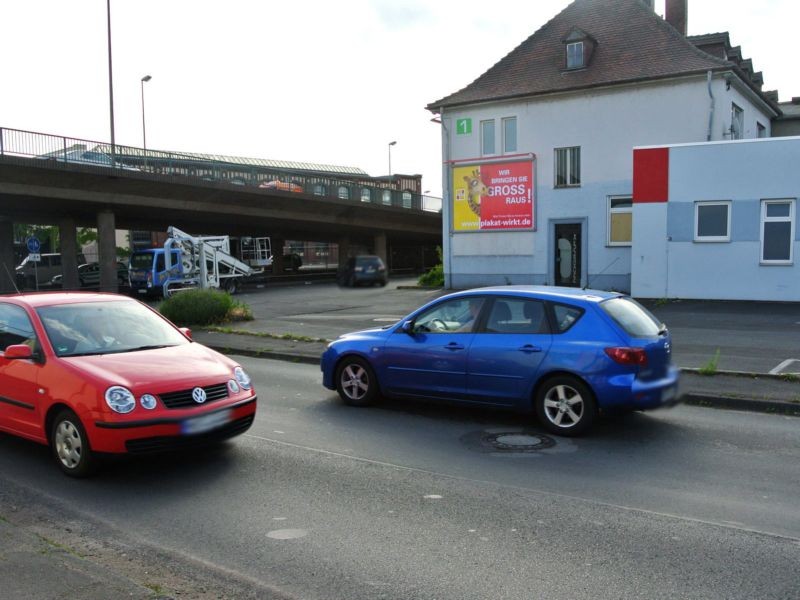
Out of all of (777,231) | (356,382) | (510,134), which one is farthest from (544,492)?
(510,134)

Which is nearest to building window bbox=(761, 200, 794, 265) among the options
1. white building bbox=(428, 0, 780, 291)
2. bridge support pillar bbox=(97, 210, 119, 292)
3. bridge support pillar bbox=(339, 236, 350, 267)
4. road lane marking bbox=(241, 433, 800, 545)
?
white building bbox=(428, 0, 780, 291)

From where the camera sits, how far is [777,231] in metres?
19.8

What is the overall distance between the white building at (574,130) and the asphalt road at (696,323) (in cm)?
441

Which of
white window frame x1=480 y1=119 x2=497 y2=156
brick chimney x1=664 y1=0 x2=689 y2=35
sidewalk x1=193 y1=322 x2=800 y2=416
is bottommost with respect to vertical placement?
sidewalk x1=193 y1=322 x2=800 y2=416

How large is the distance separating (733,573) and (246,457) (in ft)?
13.8

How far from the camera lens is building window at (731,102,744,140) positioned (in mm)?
25172

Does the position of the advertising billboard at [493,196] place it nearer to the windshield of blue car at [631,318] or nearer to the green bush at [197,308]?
the green bush at [197,308]

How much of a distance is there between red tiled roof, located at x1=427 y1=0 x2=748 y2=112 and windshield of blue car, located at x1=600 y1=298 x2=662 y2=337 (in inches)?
757

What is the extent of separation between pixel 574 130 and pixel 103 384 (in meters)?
23.8

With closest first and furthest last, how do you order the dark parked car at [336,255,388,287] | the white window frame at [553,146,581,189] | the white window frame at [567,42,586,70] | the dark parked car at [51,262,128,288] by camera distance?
the white window frame at [553,146,581,189] → the white window frame at [567,42,586,70] → the dark parked car at [336,255,388,287] → the dark parked car at [51,262,128,288]

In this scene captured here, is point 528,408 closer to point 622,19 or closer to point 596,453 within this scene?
point 596,453

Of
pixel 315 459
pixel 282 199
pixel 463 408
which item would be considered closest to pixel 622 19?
pixel 282 199

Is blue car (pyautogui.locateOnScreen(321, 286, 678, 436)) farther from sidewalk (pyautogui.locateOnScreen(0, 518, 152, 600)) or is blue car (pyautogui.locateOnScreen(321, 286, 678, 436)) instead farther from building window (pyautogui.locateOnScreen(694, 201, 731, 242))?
building window (pyautogui.locateOnScreen(694, 201, 731, 242))

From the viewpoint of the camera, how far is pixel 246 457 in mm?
6516
